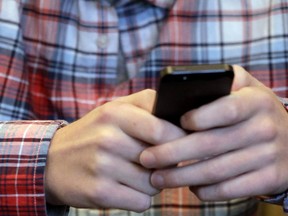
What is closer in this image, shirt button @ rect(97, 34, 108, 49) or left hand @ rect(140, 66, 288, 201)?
left hand @ rect(140, 66, 288, 201)

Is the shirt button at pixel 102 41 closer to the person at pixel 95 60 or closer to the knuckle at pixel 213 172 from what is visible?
the person at pixel 95 60

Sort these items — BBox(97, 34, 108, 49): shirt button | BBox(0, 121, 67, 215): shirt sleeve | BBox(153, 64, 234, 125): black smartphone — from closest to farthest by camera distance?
BBox(153, 64, 234, 125): black smartphone → BBox(0, 121, 67, 215): shirt sleeve → BBox(97, 34, 108, 49): shirt button

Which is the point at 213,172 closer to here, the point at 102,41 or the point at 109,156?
the point at 109,156

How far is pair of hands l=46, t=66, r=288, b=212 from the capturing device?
0.35 meters

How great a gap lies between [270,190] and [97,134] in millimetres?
162

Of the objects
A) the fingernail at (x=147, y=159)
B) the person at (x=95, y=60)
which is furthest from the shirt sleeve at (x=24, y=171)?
the fingernail at (x=147, y=159)

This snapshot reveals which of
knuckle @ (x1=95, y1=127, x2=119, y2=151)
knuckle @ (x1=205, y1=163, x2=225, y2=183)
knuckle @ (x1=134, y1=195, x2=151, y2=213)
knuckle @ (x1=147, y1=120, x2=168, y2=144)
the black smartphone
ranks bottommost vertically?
knuckle @ (x1=134, y1=195, x2=151, y2=213)

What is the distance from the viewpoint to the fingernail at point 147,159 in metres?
0.36

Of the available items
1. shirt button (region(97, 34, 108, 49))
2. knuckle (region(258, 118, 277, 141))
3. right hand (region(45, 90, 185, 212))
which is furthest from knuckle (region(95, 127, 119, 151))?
shirt button (region(97, 34, 108, 49))

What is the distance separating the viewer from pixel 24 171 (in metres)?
0.42

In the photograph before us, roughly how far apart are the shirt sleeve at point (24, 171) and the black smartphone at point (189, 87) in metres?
0.13

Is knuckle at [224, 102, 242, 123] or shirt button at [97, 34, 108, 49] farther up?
shirt button at [97, 34, 108, 49]

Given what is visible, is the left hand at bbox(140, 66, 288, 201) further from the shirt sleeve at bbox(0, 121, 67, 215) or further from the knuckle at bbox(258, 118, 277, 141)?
the shirt sleeve at bbox(0, 121, 67, 215)

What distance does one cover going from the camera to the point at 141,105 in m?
0.38
